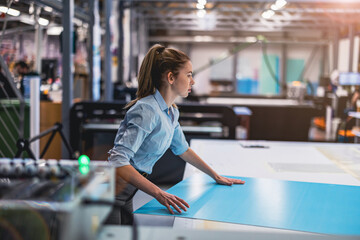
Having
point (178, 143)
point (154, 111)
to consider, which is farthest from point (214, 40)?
point (154, 111)

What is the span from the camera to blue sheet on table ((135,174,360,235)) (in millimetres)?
1311

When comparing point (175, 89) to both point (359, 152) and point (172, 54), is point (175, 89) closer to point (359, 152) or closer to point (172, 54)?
point (172, 54)

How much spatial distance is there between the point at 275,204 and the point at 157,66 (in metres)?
0.77

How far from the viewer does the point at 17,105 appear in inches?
173

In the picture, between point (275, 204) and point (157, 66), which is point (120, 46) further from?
point (275, 204)

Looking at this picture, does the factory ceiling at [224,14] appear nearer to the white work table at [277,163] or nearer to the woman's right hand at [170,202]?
the white work table at [277,163]

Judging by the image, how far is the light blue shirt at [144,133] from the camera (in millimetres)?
1528

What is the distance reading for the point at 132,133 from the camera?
5.10 ft

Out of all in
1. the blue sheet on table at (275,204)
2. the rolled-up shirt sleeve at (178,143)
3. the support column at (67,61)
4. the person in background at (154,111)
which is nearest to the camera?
the blue sheet on table at (275,204)

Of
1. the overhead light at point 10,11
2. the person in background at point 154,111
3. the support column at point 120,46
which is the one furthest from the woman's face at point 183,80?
the support column at point 120,46

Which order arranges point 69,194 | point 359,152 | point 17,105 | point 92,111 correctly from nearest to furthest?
point 69,194
point 359,152
point 17,105
point 92,111

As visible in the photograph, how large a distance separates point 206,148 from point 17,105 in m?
2.58

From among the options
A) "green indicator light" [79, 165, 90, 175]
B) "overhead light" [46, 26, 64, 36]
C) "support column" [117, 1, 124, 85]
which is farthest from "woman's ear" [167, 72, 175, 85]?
"support column" [117, 1, 124, 85]

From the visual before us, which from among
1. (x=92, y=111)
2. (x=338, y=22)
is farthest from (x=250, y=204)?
(x=338, y=22)
